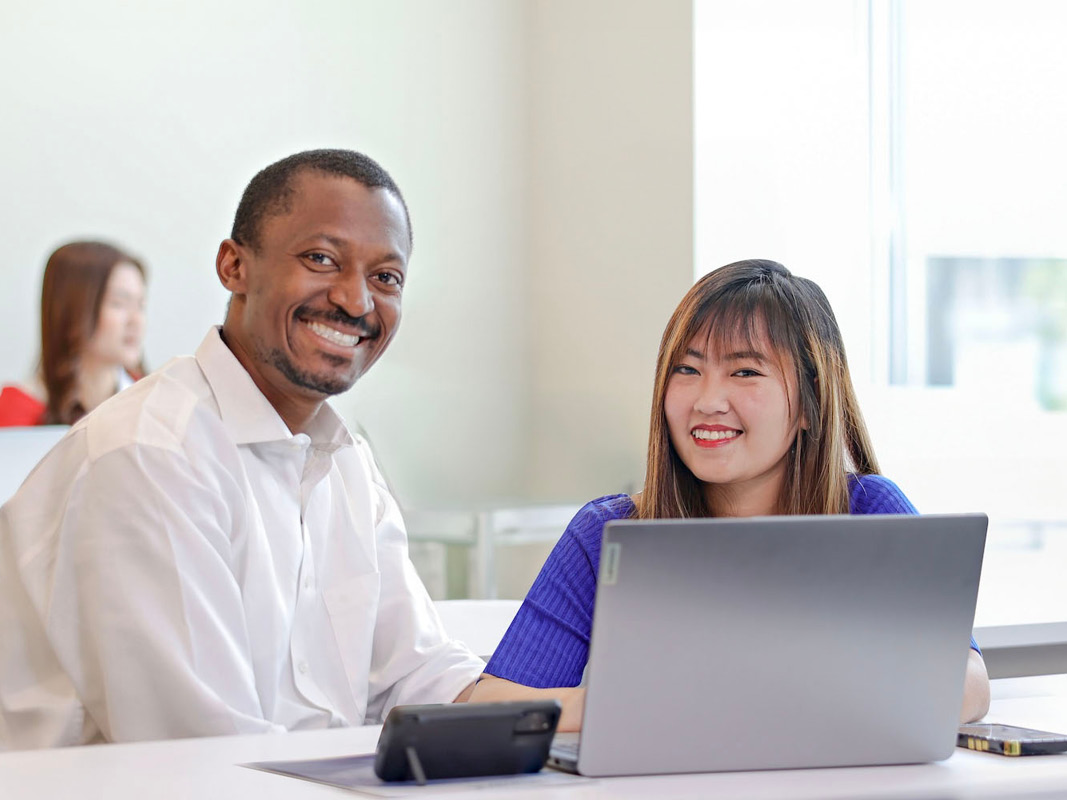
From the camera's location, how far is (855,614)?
106 centimetres

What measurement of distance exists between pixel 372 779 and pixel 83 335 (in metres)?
2.53

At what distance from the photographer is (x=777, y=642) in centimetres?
103

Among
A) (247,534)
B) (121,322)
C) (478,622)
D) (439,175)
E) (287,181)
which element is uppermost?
(439,175)

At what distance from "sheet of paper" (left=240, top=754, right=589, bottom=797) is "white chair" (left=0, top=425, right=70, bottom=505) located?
90.1 inches

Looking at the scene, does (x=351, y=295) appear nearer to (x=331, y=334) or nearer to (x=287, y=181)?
(x=331, y=334)

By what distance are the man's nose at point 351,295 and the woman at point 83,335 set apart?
1.65 meters

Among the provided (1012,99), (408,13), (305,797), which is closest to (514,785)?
(305,797)

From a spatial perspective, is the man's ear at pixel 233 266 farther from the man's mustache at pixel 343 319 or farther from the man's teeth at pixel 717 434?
the man's teeth at pixel 717 434

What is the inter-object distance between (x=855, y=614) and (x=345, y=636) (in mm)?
859

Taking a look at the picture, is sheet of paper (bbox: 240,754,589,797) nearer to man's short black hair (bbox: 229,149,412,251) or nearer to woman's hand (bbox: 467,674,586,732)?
woman's hand (bbox: 467,674,586,732)

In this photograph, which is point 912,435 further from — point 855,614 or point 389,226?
point 855,614

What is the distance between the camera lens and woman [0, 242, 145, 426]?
3.23 metres

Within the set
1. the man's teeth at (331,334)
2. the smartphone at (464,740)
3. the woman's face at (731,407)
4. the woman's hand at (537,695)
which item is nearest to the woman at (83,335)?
the man's teeth at (331,334)

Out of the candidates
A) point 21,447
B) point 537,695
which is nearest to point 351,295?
point 537,695
